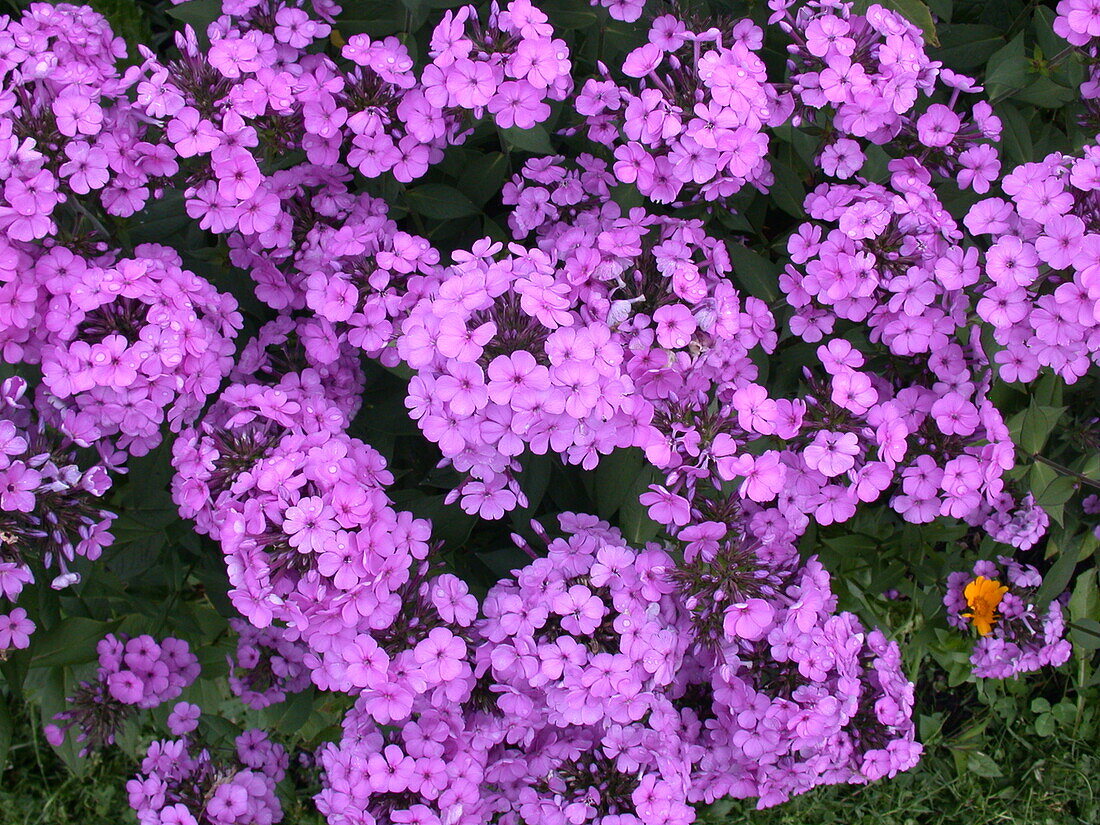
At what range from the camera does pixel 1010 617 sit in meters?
3.58

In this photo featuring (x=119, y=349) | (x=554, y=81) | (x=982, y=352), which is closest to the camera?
(x=119, y=349)

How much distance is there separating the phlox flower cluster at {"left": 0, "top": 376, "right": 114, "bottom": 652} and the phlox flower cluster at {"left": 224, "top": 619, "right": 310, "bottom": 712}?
102cm

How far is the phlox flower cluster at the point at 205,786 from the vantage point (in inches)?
120

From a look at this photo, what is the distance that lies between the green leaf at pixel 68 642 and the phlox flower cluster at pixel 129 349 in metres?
1.05

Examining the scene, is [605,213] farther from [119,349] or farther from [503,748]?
[503,748]

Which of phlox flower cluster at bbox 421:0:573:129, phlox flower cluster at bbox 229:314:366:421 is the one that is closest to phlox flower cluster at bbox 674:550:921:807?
phlox flower cluster at bbox 229:314:366:421

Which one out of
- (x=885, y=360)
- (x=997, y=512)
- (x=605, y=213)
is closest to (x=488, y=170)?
(x=605, y=213)

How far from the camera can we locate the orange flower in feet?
11.7

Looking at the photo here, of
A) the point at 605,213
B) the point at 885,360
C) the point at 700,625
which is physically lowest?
the point at 700,625

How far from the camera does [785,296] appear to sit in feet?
9.39

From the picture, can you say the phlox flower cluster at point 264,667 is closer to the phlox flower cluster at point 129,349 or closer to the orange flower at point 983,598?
the phlox flower cluster at point 129,349

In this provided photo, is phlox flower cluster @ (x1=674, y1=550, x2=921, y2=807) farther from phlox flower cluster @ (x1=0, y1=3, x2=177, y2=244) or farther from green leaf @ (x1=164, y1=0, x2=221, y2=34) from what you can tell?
green leaf @ (x1=164, y1=0, x2=221, y2=34)

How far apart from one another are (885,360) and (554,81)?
1.39m

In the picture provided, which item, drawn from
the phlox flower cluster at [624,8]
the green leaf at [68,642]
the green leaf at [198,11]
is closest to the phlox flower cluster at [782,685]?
the phlox flower cluster at [624,8]
